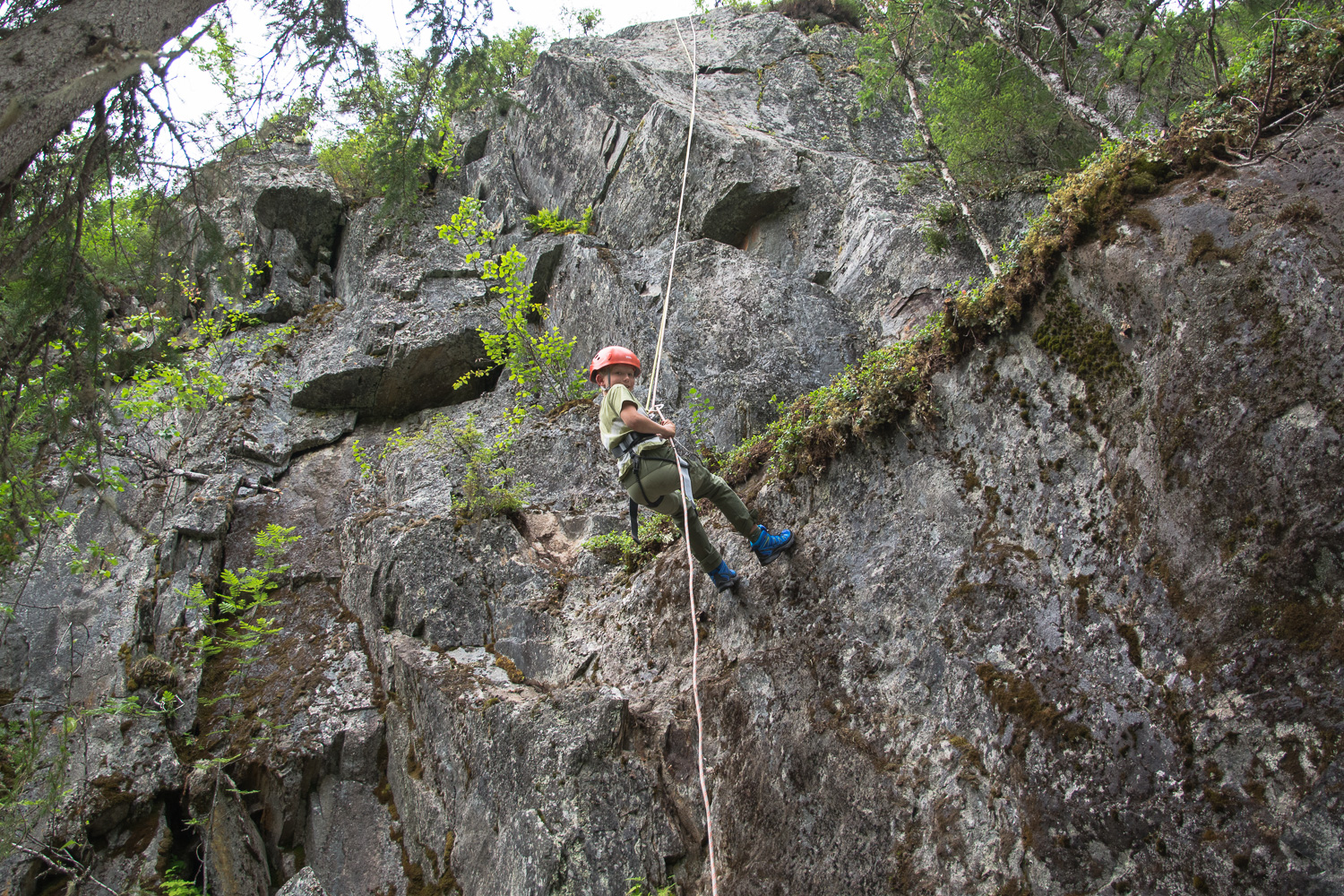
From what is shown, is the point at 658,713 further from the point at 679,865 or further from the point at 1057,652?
the point at 1057,652

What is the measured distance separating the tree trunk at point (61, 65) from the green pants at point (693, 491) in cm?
379

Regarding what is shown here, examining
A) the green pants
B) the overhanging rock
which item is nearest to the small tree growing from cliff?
the overhanging rock

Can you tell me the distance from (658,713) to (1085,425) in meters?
3.72

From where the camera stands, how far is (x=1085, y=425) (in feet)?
13.9

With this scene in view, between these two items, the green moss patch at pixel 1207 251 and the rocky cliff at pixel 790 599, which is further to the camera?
the green moss patch at pixel 1207 251

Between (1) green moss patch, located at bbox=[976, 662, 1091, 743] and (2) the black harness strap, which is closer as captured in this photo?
(1) green moss patch, located at bbox=[976, 662, 1091, 743]

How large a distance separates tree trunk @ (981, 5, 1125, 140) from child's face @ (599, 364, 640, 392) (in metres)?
4.72

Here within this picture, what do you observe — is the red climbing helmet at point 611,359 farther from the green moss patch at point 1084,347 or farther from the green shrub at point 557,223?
the green shrub at point 557,223

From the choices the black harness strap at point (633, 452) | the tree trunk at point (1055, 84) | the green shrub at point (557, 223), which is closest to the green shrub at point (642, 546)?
the black harness strap at point (633, 452)

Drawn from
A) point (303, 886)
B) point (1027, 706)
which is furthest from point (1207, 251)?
point (303, 886)

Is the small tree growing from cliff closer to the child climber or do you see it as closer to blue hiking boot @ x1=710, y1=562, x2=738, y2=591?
the child climber

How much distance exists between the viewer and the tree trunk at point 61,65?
11.8 ft

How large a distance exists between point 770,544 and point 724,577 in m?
0.48

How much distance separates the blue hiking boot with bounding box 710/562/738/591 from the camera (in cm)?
582
